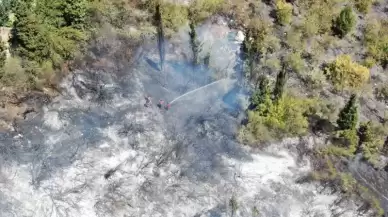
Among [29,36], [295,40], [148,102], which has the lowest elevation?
[148,102]

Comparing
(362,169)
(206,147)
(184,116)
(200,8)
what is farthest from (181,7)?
(362,169)

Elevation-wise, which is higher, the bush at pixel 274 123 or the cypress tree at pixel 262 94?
the cypress tree at pixel 262 94

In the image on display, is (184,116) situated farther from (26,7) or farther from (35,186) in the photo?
(26,7)

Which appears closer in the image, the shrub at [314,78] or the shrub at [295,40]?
the shrub at [314,78]

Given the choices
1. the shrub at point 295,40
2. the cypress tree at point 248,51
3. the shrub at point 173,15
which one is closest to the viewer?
the cypress tree at point 248,51

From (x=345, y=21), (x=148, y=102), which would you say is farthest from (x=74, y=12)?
(x=345, y=21)

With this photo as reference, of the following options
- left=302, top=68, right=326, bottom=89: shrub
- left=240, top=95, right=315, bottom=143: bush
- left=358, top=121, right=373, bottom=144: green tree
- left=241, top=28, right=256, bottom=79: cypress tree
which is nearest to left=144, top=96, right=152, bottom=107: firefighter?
left=240, top=95, right=315, bottom=143: bush

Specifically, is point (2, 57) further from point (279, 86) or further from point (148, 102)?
point (279, 86)

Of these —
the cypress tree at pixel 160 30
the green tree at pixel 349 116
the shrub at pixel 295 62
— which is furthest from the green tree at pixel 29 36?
the green tree at pixel 349 116

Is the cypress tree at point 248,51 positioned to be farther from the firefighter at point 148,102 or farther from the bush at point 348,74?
the firefighter at point 148,102
